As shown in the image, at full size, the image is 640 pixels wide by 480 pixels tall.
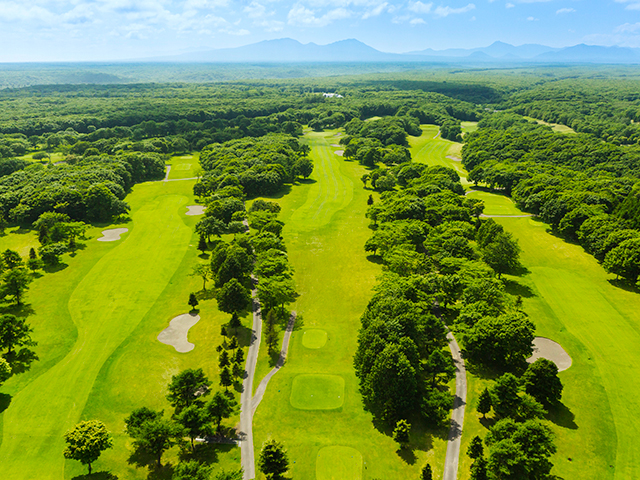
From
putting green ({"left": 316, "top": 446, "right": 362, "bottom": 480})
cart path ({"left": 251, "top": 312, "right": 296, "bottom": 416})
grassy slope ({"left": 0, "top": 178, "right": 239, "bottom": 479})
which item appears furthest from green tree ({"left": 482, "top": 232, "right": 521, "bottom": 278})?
grassy slope ({"left": 0, "top": 178, "right": 239, "bottom": 479})

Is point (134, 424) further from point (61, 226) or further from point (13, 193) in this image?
point (13, 193)

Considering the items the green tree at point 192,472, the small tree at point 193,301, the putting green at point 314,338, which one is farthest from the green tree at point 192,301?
the green tree at point 192,472

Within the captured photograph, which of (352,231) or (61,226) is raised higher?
(61,226)

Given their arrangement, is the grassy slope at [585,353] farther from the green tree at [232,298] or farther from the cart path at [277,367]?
the green tree at [232,298]

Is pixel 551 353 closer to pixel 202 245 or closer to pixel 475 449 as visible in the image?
pixel 475 449

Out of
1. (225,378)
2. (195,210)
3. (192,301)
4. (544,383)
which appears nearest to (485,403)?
(544,383)

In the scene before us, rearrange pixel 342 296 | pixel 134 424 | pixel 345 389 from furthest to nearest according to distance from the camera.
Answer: pixel 342 296 < pixel 345 389 < pixel 134 424

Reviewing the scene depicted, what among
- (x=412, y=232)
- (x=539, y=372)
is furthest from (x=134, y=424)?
(x=412, y=232)

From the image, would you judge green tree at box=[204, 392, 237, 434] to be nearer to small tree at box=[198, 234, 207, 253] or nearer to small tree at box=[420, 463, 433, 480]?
small tree at box=[420, 463, 433, 480]
